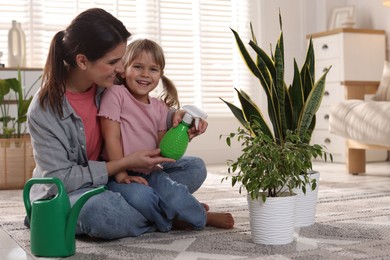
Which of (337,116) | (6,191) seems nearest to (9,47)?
(6,191)

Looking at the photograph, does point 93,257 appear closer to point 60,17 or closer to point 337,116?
point 337,116

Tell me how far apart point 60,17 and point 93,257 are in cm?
313

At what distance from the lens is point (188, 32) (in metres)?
4.80

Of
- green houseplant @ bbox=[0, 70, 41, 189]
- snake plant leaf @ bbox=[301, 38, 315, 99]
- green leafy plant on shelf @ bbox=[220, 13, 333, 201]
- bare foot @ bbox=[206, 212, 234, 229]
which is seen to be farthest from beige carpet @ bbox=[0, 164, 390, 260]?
green houseplant @ bbox=[0, 70, 41, 189]

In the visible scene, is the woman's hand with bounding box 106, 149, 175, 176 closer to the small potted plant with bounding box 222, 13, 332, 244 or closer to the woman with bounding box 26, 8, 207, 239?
the woman with bounding box 26, 8, 207, 239

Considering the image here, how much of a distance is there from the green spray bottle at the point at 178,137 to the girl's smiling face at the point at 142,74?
17 centimetres

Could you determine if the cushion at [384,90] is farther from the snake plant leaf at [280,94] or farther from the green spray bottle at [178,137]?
the green spray bottle at [178,137]

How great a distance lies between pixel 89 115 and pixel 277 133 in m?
0.60

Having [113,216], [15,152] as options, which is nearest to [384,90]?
[15,152]

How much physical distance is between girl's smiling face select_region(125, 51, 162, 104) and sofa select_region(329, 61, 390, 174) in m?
1.66

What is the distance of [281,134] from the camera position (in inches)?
76.7

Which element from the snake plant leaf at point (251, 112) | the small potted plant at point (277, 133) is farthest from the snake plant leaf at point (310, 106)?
the snake plant leaf at point (251, 112)

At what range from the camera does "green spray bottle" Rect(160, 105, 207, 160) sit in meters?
1.81

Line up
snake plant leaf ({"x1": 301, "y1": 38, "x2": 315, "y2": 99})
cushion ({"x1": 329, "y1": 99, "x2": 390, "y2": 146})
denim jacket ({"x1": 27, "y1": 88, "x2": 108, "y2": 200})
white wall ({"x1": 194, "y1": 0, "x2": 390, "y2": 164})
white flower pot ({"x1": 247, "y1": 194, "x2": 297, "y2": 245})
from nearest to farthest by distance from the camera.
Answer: white flower pot ({"x1": 247, "y1": 194, "x2": 297, "y2": 245}) → denim jacket ({"x1": 27, "y1": 88, "x2": 108, "y2": 200}) → snake plant leaf ({"x1": 301, "y1": 38, "x2": 315, "y2": 99}) → cushion ({"x1": 329, "y1": 99, "x2": 390, "y2": 146}) → white wall ({"x1": 194, "y1": 0, "x2": 390, "y2": 164})
